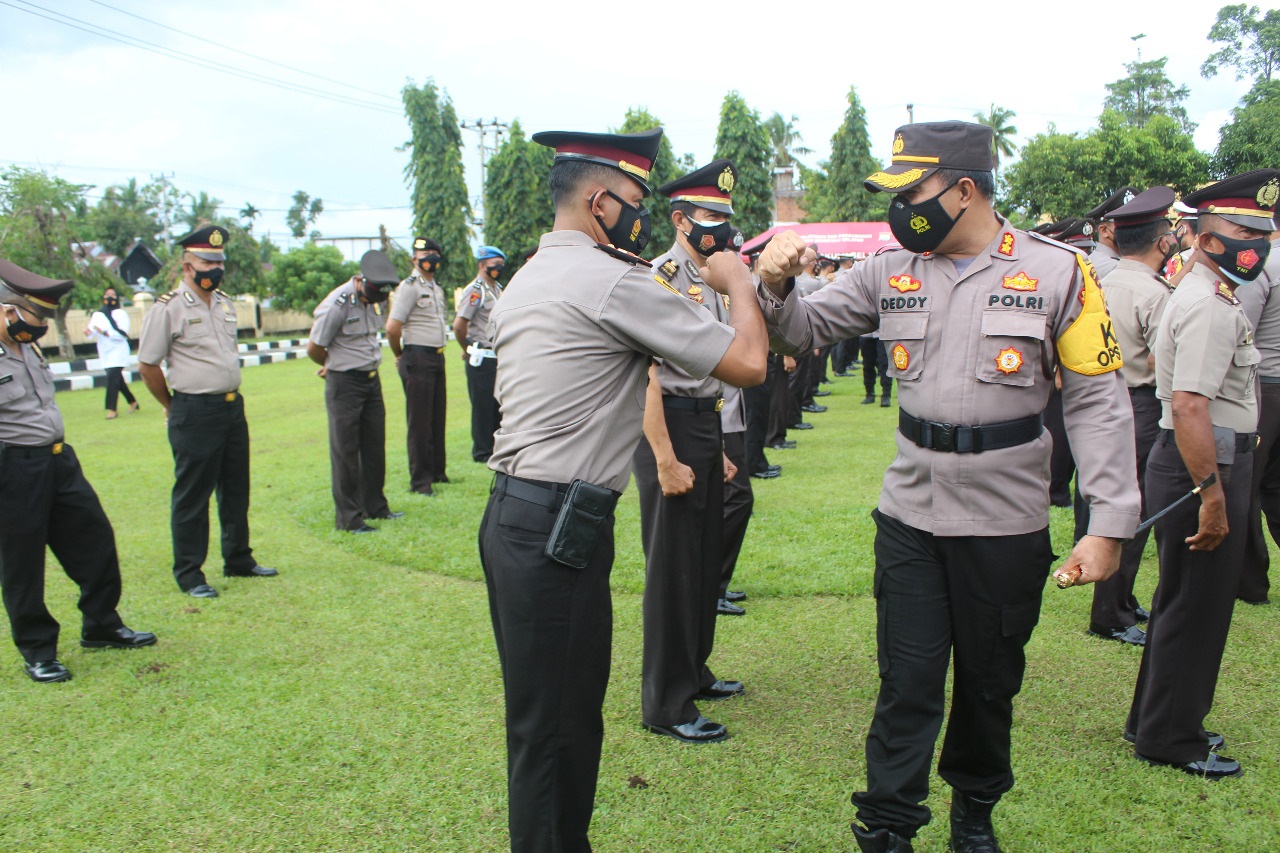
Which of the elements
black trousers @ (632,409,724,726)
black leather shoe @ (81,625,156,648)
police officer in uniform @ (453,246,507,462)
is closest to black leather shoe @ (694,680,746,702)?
black trousers @ (632,409,724,726)

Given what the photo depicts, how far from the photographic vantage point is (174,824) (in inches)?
130

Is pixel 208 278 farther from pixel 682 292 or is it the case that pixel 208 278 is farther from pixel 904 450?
pixel 904 450

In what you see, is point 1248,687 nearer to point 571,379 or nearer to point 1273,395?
point 1273,395

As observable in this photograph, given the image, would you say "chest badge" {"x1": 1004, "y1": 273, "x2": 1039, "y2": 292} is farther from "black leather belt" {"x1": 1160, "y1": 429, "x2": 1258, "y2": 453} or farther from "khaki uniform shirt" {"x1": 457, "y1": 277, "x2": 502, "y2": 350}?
"khaki uniform shirt" {"x1": 457, "y1": 277, "x2": 502, "y2": 350}

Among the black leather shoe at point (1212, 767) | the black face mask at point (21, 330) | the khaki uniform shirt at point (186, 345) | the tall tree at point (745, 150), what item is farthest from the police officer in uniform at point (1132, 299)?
the tall tree at point (745, 150)

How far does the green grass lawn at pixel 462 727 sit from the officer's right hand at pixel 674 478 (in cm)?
103

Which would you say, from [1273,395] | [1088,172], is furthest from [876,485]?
[1088,172]

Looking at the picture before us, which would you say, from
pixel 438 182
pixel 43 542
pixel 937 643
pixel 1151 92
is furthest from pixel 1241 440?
pixel 1151 92

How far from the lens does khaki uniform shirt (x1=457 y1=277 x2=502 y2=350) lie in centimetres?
953

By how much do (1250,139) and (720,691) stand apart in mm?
30503

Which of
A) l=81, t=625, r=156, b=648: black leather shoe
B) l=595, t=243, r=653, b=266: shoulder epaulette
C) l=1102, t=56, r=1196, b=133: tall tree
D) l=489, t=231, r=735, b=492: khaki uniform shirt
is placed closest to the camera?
l=489, t=231, r=735, b=492: khaki uniform shirt

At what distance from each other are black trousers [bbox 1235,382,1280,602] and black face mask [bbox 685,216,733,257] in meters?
3.05

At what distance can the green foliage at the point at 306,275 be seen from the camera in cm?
4278

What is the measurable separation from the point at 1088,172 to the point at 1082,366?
33.7 m
